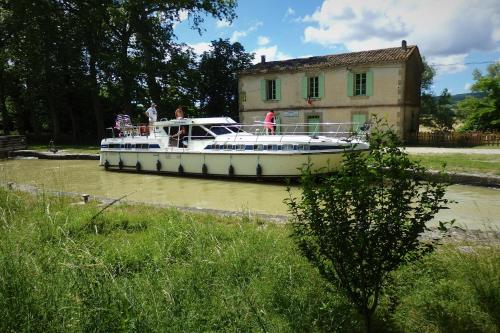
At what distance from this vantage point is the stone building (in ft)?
74.2

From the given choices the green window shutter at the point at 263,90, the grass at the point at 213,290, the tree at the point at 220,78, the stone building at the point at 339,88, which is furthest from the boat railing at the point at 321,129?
the tree at the point at 220,78

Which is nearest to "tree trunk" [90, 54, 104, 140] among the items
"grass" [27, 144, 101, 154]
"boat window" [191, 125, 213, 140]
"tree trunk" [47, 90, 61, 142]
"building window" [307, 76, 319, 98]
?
"tree trunk" [47, 90, 61, 142]

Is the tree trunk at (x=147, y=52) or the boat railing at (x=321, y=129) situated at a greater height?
the tree trunk at (x=147, y=52)

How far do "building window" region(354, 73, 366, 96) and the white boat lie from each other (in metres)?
9.37

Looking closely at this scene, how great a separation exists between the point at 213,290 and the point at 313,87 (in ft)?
75.5

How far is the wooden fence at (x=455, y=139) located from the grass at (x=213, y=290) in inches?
732

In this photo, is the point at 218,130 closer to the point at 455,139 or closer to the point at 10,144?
the point at 455,139

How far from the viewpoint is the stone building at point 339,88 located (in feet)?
74.2

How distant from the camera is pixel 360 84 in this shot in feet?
77.5

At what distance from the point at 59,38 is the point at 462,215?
28.4 m

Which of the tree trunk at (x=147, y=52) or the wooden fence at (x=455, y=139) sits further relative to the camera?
the tree trunk at (x=147, y=52)

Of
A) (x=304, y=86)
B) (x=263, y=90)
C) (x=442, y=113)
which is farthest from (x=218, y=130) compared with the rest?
(x=442, y=113)

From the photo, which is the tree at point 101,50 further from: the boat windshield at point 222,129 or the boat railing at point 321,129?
the boat windshield at point 222,129

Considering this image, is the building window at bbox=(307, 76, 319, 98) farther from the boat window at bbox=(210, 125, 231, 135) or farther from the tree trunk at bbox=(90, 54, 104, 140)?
the tree trunk at bbox=(90, 54, 104, 140)
